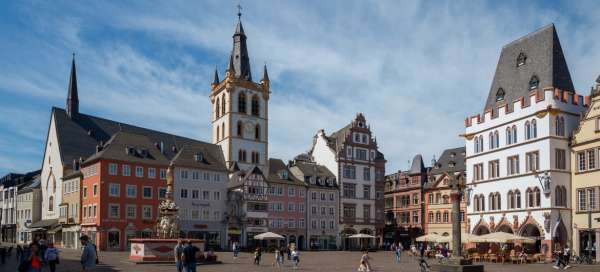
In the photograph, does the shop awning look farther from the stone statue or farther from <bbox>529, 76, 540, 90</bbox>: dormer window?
<bbox>529, 76, 540, 90</bbox>: dormer window

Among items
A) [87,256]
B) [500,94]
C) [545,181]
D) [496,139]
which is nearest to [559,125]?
[545,181]

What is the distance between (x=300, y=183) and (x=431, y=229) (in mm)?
21445

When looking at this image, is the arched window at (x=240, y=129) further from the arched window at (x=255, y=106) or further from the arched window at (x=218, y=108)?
the arched window at (x=218, y=108)

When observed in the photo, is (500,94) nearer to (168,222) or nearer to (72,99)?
(168,222)

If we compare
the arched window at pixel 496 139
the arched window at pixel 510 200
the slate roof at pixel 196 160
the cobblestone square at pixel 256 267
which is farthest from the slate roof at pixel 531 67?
the slate roof at pixel 196 160

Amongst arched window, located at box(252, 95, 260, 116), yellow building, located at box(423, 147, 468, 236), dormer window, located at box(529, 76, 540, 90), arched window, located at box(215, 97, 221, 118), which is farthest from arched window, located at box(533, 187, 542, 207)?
arched window, located at box(215, 97, 221, 118)

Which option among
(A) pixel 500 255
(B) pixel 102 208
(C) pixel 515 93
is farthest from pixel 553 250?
(B) pixel 102 208

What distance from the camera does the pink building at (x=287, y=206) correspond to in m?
85.9

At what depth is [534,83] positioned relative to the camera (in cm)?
5894

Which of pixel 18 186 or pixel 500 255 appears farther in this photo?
pixel 18 186

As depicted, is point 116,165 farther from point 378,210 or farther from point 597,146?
point 597,146

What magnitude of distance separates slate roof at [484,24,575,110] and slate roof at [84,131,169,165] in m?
38.9

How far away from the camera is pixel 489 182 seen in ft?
203

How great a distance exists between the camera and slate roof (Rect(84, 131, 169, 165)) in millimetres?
72312
